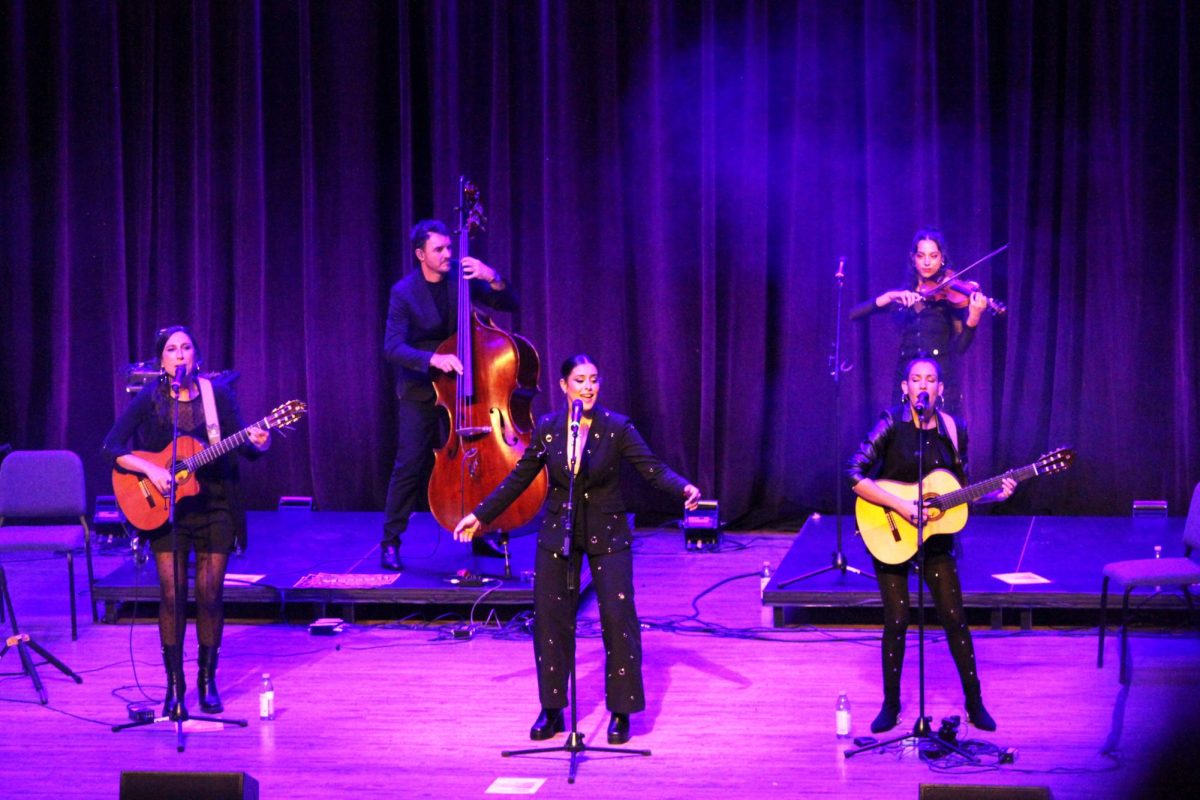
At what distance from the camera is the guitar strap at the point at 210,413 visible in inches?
258

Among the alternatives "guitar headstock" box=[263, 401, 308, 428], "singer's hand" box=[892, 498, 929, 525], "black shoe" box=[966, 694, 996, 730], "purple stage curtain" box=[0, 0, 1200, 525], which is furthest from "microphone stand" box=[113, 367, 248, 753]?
"purple stage curtain" box=[0, 0, 1200, 525]

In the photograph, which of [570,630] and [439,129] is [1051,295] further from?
[570,630]

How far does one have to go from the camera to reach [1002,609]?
7859 millimetres

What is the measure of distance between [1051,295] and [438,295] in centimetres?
453

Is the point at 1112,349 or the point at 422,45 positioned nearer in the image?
the point at 1112,349

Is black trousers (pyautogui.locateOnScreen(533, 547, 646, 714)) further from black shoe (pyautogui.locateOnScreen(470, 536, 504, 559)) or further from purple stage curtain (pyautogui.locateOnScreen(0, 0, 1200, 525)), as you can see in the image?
purple stage curtain (pyautogui.locateOnScreen(0, 0, 1200, 525))

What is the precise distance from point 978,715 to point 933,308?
2716 millimetres

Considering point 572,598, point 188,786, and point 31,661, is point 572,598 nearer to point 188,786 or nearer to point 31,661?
point 188,786

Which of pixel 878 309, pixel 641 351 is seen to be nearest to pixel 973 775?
pixel 878 309

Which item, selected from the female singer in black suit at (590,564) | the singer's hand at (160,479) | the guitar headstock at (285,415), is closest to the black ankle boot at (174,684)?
the singer's hand at (160,479)

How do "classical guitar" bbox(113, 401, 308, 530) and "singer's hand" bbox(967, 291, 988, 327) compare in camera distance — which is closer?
"classical guitar" bbox(113, 401, 308, 530)

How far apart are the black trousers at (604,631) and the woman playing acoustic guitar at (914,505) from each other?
1.04m

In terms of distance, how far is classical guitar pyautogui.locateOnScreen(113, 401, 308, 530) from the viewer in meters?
6.43

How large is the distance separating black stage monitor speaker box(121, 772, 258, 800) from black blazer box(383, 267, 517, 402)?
14.5 feet
